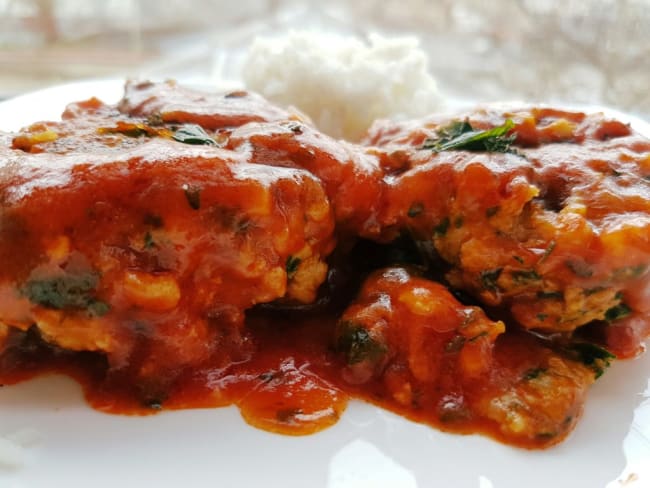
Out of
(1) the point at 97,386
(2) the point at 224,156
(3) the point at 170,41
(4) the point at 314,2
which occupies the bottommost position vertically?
(1) the point at 97,386

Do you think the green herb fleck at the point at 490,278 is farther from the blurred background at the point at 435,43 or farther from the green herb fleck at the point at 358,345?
the blurred background at the point at 435,43

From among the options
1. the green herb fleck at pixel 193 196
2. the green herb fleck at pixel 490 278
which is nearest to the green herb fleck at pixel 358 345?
the green herb fleck at pixel 490 278

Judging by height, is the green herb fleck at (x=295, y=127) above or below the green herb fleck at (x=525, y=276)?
above

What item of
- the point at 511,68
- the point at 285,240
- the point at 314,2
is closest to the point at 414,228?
the point at 285,240

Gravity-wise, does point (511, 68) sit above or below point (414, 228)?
above

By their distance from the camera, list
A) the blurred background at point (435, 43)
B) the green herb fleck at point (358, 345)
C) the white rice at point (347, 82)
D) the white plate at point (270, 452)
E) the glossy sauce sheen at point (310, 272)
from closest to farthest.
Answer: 1. the white plate at point (270, 452)
2. the glossy sauce sheen at point (310, 272)
3. the green herb fleck at point (358, 345)
4. the white rice at point (347, 82)
5. the blurred background at point (435, 43)

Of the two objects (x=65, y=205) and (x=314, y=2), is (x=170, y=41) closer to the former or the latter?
(x=314, y=2)
